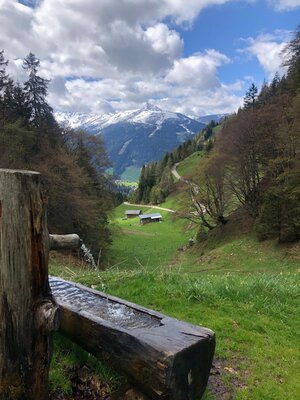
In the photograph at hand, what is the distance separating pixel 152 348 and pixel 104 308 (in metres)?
1.75

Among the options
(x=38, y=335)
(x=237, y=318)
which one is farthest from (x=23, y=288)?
(x=237, y=318)

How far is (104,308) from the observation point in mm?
5160

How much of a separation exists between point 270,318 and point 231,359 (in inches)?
79.6

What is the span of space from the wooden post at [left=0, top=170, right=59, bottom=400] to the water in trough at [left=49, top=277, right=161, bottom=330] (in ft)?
3.83

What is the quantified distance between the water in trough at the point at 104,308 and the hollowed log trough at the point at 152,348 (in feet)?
0.04

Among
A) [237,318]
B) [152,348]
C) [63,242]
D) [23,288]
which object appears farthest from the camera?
[237,318]

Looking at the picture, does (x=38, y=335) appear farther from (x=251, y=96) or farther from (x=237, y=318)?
(x=251, y=96)

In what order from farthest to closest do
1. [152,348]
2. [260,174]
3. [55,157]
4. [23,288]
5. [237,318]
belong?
[260,174] < [55,157] < [237,318] < [152,348] < [23,288]

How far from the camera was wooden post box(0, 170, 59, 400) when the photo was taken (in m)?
3.23

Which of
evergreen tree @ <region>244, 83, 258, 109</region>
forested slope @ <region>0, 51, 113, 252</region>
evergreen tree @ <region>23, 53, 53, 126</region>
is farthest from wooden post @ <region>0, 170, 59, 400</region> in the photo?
evergreen tree @ <region>244, 83, 258, 109</region>

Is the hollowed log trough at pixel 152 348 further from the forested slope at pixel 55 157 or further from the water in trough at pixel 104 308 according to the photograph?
the forested slope at pixel 55 157

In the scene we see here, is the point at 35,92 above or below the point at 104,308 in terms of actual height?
above

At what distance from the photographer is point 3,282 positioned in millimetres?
3242


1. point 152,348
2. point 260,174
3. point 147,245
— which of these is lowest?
point 147,245
